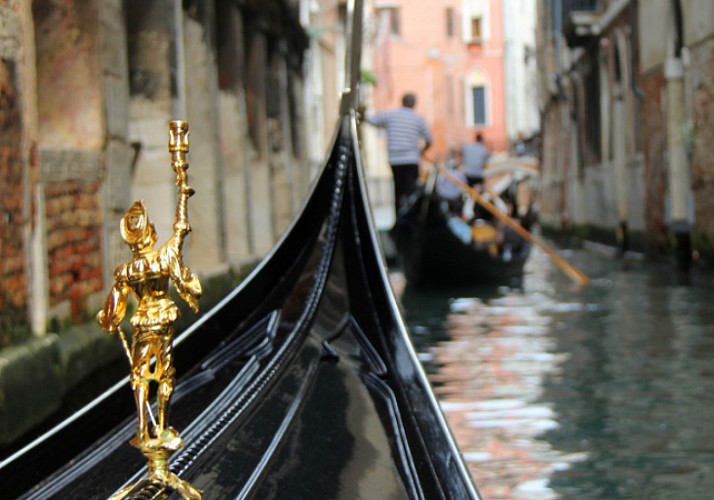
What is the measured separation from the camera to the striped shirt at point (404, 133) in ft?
24.6

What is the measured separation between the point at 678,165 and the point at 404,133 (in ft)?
5.36

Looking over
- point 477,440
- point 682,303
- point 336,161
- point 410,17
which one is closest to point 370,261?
point 336,161

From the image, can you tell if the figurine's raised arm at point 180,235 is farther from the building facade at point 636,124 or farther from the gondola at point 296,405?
the building facade at point 636,124

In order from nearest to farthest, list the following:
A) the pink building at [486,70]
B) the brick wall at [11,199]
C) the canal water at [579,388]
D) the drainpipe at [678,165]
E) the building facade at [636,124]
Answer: the canal water at [579,388] < the brick wall at [11,199] < the building facade at [636,124] < the drainpipe at [678,165] < the pink building at [486,70]

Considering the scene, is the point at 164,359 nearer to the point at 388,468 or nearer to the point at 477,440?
the point at 388,468

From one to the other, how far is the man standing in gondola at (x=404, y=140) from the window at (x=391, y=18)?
18897 millimetres

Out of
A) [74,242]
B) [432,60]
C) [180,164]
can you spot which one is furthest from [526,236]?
[432,60]

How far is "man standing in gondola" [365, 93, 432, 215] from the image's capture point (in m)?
7.52

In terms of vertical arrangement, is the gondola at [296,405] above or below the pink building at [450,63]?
below

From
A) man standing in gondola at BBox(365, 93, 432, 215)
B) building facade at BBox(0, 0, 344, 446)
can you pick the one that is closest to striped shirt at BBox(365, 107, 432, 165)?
man standing in gondola at BBox(365, 93, 432, 215)

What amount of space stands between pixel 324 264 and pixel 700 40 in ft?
16.7

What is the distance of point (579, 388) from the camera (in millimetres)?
3578

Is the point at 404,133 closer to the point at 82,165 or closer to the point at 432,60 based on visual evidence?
the point at 82,165

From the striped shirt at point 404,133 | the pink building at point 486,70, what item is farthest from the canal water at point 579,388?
the pink building at point 486,70
